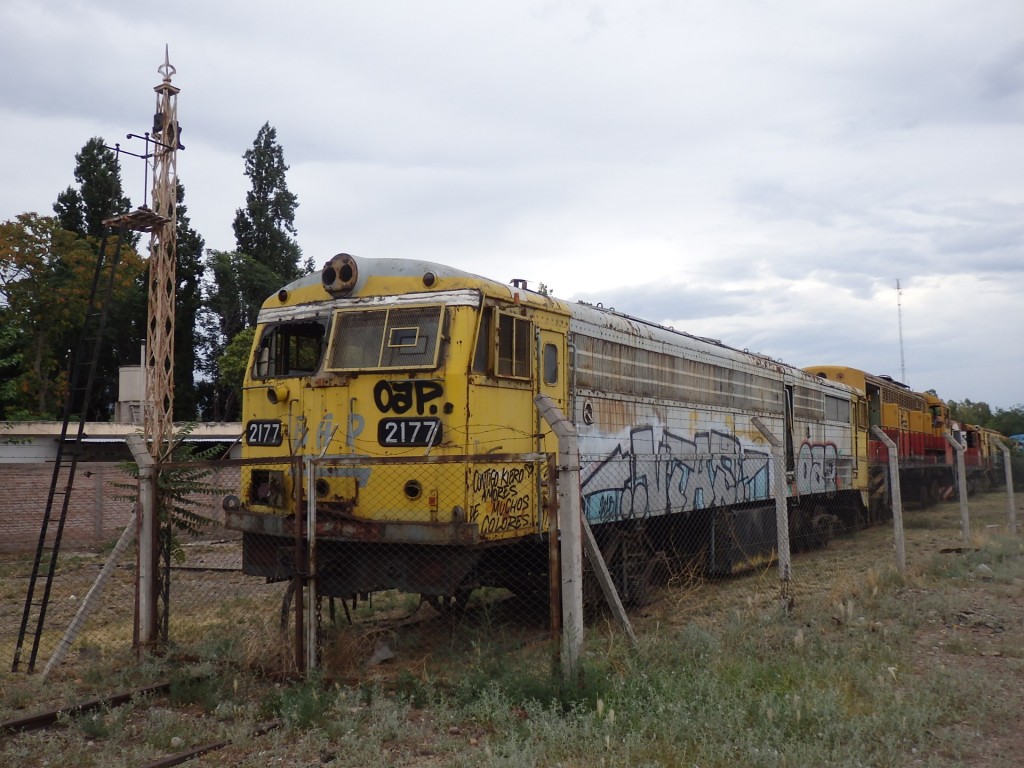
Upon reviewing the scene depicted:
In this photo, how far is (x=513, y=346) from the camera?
8.10m

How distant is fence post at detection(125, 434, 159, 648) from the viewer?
737 cm

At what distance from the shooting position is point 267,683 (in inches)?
263

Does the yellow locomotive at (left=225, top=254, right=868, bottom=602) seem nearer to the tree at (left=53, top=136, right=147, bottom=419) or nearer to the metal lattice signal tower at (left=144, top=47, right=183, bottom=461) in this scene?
the metal lattice signal tower at (left=144, top=47, right=183, bottom=461)

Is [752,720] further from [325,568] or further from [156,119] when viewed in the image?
[156,119]

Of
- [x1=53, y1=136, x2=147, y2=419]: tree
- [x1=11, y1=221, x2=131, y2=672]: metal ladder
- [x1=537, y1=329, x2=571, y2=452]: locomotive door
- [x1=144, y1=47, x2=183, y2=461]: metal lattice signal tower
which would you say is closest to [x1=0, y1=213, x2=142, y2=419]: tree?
[x1=53, y1=136, x2=147, y2=419]: tree

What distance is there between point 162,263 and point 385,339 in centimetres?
870

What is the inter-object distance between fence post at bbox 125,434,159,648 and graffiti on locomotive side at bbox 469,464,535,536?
2684 millimetres

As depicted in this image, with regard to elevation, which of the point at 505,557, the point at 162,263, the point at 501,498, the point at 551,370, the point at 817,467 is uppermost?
the point at 162,263

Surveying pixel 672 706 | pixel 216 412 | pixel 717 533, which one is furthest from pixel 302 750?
pixel 216 412

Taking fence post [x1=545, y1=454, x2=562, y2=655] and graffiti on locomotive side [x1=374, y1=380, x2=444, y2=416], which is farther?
graffiti on locomotive side [x1=374, y1=380, x2=444, y2=416]

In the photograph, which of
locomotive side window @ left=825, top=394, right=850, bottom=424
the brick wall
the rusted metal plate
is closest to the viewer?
the rusted metal plate

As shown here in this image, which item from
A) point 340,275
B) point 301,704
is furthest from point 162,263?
point 301,704

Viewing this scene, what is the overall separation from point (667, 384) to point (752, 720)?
609 centimetres

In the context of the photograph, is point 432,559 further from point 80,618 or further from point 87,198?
point 87,198
